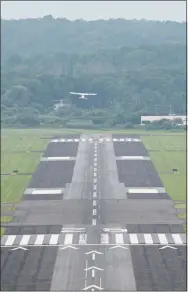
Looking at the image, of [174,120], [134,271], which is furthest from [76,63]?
[134,271]

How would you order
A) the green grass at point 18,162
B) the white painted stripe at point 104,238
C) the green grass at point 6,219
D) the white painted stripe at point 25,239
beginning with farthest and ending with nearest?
the green grass at point 18,162, the green grass at point 6,219, the white painted stripe at point 25,239, the white painted stripe at point 104,238

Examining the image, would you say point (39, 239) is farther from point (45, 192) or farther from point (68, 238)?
point (45, 192)

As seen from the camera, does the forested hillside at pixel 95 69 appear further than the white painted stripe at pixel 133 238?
Yes

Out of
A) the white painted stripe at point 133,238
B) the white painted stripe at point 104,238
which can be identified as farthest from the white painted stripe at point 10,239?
the white painted stripe at point 133,238

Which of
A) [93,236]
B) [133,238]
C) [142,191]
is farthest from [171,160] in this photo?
[93,236]

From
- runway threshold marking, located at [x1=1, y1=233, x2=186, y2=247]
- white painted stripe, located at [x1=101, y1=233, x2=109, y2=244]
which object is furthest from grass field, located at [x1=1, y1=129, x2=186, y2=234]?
white painted stripe, located at [x1=101, y1=233, x2=109, y2=244]

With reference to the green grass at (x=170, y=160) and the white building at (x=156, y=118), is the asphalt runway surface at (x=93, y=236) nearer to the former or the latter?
the green grass at (x=170, y=160)

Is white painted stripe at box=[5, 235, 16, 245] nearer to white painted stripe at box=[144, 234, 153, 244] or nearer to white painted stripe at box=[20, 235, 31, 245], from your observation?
white painted stripe at box=[20, 235, 31, 245]
